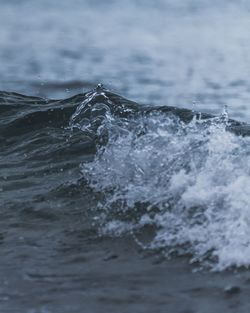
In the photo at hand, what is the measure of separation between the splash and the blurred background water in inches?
132

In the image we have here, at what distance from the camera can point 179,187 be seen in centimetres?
582

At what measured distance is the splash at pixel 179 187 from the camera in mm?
5168

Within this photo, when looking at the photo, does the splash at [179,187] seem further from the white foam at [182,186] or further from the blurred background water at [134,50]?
the blurred background water at [134,50]

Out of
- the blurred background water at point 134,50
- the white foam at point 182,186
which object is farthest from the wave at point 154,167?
the blurred background water at point 134,50

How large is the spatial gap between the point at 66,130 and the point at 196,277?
3.57 metres

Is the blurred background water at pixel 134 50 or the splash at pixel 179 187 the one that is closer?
the splash at pixel 179 187

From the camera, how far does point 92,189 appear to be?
6266 mm

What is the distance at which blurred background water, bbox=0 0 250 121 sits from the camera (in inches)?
463

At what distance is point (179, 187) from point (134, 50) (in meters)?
9.80

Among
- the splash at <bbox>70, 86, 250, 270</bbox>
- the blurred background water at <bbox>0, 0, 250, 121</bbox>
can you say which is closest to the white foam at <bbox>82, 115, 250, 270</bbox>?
the splash at <bbox>70, 86, 250, 270</bbox>

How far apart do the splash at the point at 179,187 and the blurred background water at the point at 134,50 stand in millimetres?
3345

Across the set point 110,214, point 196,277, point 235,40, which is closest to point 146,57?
point 235,40

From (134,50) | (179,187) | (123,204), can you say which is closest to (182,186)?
(179,187)

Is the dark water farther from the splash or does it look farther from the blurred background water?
the blurred background water
